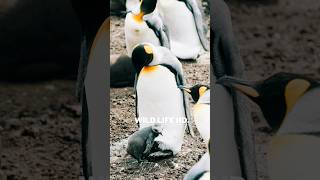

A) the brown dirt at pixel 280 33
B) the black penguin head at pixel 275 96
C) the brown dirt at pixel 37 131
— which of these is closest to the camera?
the black penguin head at pixel 275 96

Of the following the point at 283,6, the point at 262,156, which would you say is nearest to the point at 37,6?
the point at 283,6

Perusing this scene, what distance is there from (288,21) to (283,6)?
0.20 feet

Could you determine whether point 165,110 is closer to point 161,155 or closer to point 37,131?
point 161,155

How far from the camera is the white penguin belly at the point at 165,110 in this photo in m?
1.53

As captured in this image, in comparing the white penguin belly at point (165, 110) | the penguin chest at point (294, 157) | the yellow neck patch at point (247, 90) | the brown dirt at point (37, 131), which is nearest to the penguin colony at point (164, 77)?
the white penguin belly at point (165, 110)

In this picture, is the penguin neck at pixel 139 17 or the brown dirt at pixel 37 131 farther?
the brown dirt at pixel 37 131

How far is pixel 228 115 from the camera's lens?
1586 millimetres

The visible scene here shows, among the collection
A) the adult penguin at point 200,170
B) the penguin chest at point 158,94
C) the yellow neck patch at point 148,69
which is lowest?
the adult penguin at point 200,170

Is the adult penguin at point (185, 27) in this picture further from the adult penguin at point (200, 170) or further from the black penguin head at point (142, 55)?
the adult penguin at point (200, 170)

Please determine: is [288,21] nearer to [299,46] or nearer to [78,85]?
[299,46]

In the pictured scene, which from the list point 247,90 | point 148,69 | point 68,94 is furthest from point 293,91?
point 68,94

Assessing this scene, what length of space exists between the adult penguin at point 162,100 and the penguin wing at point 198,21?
0.30 feet

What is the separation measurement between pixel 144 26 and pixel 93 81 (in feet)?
0.72

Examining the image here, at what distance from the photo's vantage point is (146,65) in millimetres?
1584
